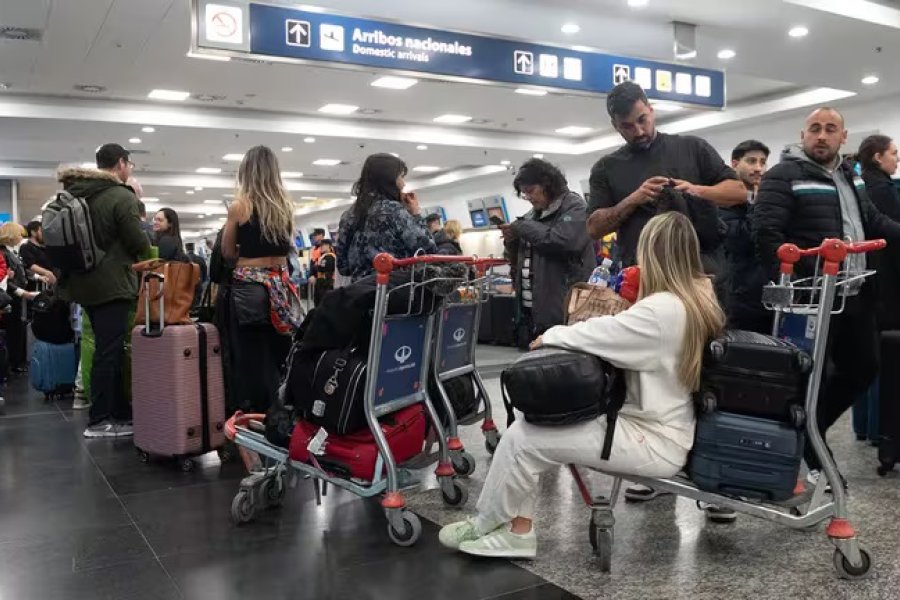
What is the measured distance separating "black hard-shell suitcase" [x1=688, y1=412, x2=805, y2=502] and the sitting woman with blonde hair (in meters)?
0.08

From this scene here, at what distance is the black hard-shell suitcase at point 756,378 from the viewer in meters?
2.29

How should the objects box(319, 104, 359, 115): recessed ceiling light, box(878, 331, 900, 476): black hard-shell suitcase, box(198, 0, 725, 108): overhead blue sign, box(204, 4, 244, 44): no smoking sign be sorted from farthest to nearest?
box(319, 104, 359, 115): recessed ceiling light < box(198, 0, 725, 108): overhead blue sign < box(204, 4, 244, 44): no smoking sign < box(878, 331, 900, 476): black hard-shell suitcase

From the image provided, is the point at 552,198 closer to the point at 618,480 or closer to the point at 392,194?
the point at 392,194

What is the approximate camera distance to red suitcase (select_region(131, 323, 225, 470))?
12.9 ft

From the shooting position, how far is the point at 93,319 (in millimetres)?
4781

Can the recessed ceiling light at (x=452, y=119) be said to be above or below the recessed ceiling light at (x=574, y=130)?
below

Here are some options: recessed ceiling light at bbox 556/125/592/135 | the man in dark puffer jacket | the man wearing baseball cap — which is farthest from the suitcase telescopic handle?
recessed ceiling light at bbox 556/125/592/135

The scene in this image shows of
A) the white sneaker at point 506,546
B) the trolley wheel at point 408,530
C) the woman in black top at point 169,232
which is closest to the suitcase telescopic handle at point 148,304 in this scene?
the trolley wheel at point 408,530

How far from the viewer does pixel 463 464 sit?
3.69 meters

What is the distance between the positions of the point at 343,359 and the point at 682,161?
149cm

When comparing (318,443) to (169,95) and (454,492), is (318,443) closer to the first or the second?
(454,492)

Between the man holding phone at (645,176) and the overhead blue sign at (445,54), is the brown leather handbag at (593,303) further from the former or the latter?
the overhead blue sign at (445,54)

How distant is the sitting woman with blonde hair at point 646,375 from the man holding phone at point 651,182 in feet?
1.24

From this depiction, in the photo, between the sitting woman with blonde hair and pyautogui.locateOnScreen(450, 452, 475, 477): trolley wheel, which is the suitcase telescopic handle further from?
the sitting woman with blonde hair
